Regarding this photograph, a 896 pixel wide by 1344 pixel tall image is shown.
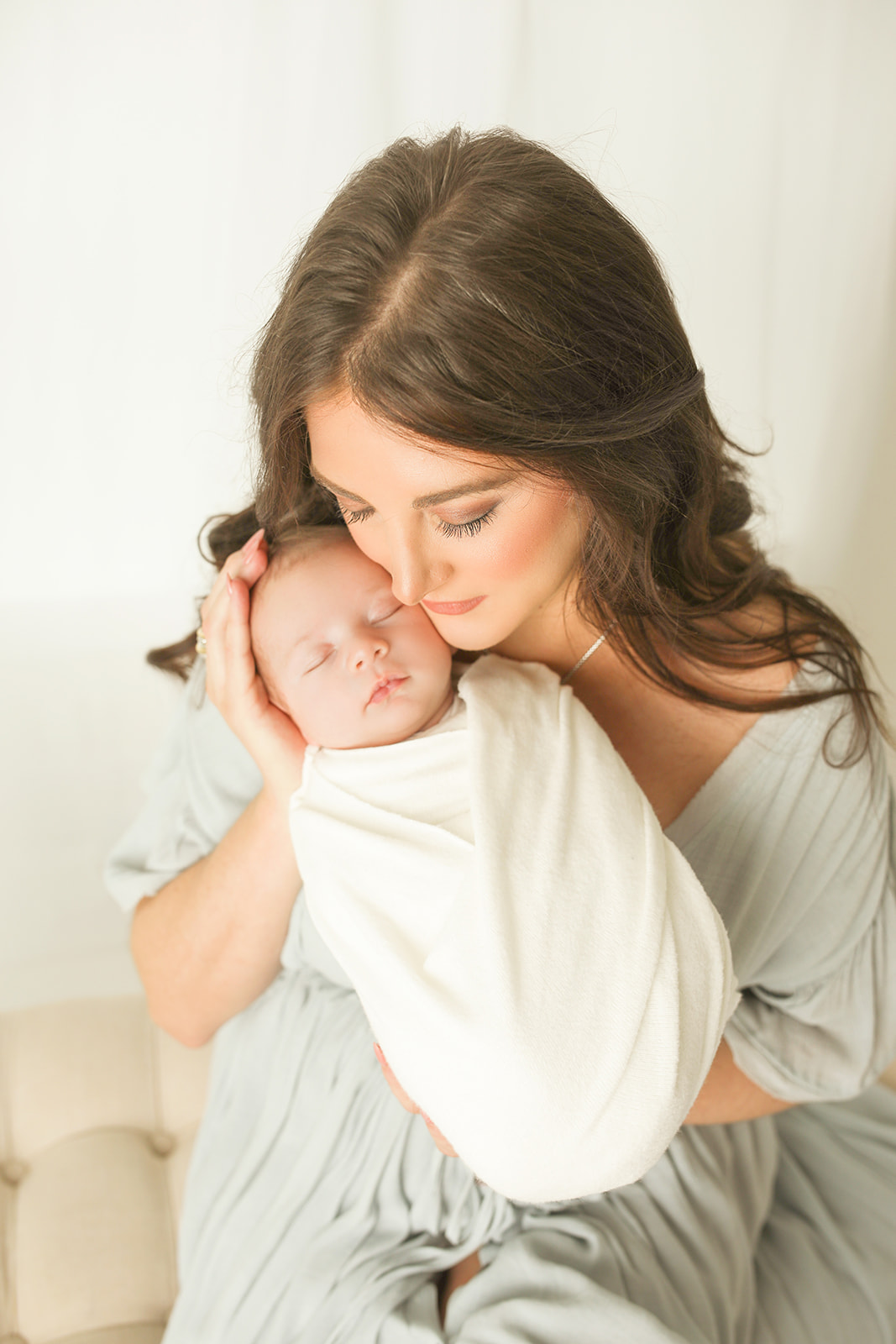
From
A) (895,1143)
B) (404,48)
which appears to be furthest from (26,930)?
(404,48)

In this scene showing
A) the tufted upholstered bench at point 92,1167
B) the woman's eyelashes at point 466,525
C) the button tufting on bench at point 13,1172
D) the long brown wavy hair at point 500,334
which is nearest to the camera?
the long brown wavy hair at point 500,334

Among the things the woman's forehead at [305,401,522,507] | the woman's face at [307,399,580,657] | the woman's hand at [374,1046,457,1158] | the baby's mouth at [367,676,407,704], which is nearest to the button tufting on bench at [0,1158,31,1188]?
the woman's hand at [374,1046,457,1158]

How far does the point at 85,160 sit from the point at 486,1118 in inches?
63.6

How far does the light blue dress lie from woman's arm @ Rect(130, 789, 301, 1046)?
0.17ft

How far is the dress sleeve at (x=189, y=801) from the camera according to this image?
4.67 feet

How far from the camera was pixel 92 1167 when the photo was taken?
1523mm

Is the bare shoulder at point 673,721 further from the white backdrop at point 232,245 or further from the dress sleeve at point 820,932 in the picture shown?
the white backdrop at point 232,245

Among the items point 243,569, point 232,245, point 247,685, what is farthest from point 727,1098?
point 232,245

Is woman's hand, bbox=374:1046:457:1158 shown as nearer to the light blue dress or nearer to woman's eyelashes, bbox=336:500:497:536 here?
the light blue dress

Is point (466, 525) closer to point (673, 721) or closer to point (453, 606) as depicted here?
point (453, 606)

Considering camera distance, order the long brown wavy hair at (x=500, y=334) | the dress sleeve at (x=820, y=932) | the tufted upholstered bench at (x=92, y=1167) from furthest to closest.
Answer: the tufted upholstered bench at (x=92, y=1167) → the dress sleeve at (x=820, y=932) → the long brown wavy hair at (x=500, y=334)

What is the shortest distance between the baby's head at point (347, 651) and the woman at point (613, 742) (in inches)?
1.9

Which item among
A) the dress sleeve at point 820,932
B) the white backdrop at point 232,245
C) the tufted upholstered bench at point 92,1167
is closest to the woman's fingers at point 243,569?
the white backdrop at point 232,245

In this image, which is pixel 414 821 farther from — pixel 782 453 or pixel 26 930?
pixel 782 453
